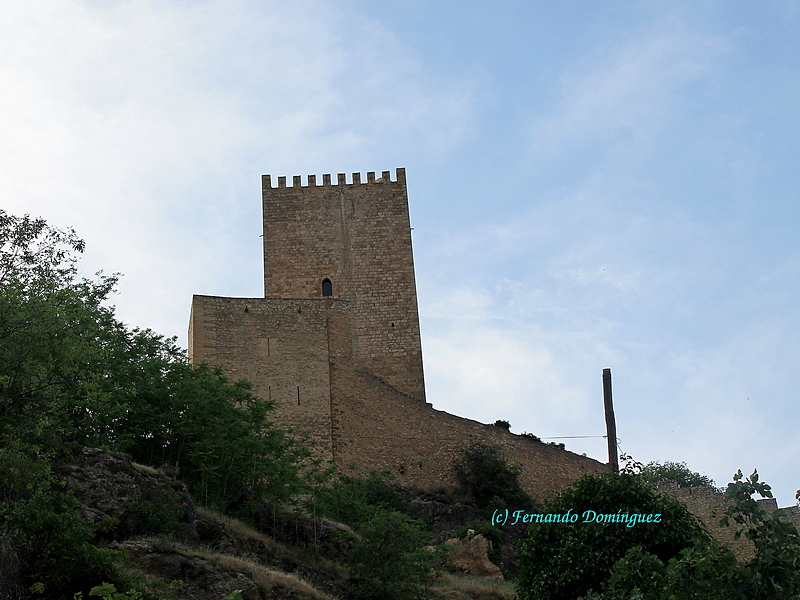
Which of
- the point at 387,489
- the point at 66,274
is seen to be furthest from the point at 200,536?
the point at 387,489

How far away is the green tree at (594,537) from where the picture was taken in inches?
553

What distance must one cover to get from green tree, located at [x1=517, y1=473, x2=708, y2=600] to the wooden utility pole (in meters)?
3.12

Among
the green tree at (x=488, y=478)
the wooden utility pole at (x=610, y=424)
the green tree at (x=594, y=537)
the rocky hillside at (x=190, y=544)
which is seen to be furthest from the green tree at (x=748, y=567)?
the green tree at (x=488, y=478)

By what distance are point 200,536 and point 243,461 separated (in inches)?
135

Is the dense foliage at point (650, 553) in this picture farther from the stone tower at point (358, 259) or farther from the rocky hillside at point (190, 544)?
the stone tower at point (358, 259)

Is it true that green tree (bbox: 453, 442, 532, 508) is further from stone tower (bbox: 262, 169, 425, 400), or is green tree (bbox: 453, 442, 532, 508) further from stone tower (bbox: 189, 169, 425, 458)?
stone tower (bbox: 262, 169, 425, 400)

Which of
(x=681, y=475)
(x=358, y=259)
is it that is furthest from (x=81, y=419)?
(x=681, y=475)

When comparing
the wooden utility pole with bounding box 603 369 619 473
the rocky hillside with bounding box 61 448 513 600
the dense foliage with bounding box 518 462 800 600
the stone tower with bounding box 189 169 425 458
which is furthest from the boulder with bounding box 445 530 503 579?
the dense foliage with bounding box 518 462 800 600

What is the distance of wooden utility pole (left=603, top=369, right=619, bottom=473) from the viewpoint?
18.6 metres

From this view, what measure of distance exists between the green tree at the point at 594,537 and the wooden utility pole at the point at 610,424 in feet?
10.2

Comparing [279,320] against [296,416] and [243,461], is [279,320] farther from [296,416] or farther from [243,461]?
[243,461]

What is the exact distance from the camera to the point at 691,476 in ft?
173

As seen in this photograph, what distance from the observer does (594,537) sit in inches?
566

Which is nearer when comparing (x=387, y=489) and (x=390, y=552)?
(x=390, y=552)
